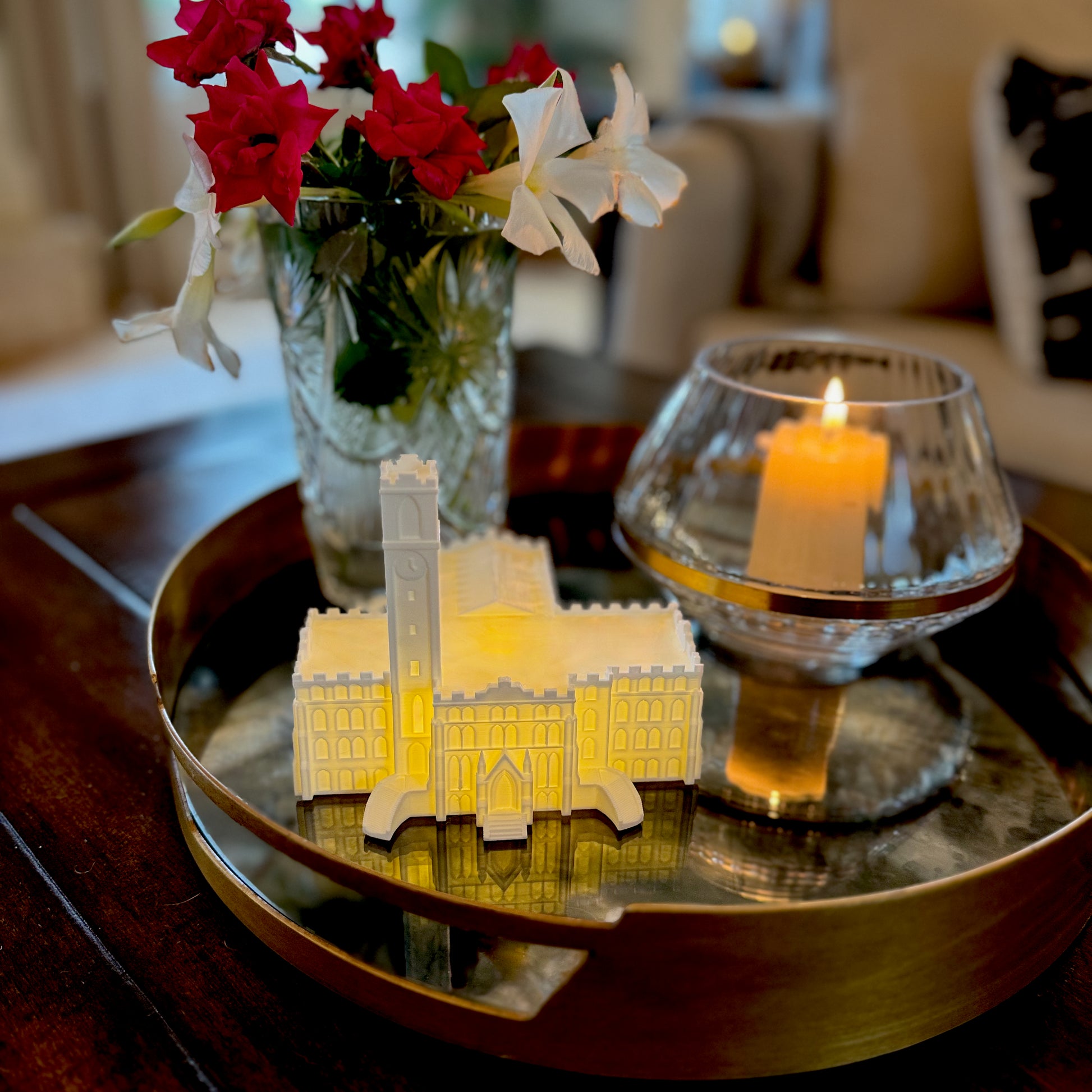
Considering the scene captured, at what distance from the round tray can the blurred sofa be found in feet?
2.68

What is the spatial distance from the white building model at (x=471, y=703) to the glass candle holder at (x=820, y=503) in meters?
0.10

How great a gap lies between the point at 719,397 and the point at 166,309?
0.33 metres

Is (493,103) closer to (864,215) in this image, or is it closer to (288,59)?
(288,59)

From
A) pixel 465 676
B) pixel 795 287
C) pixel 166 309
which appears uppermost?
pixel 166 309

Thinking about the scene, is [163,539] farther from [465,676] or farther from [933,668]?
[933,668]

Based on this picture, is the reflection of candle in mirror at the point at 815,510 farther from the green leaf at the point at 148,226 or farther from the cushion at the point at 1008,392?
the cushion at the point at 1008,392

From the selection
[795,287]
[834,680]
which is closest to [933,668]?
[834,680]

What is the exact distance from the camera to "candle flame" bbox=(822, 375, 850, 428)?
528 millimetres

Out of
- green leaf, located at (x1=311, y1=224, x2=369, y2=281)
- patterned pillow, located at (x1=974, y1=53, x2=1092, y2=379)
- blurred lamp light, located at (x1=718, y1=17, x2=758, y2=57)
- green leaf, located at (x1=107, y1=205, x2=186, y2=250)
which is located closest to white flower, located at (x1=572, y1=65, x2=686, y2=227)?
green leaf, located at (x1=311, y1=224, x2=369, y2=281)

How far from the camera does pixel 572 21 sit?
421cm

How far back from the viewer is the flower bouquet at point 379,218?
431 millimetres

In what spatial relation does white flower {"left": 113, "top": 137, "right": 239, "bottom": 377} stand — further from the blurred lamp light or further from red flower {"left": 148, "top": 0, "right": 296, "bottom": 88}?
the blurred lamp light

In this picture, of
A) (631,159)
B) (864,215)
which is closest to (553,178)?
(631,159)

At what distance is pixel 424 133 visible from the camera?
0.45 m
